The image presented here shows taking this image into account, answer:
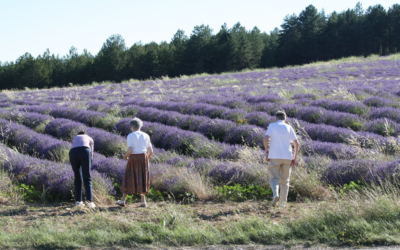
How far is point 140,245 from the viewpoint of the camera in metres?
4.64

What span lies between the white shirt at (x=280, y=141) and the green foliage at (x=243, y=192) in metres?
1.09

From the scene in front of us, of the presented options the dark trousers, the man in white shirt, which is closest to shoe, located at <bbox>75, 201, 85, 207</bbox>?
the dark trousers

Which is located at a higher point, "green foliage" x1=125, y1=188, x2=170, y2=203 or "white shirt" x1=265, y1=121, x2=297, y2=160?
"white shirt" x1=265, y1=121, x2=297, y2=160

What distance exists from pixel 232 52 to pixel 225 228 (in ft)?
190

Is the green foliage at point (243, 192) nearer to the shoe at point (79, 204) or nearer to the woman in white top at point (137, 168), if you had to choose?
the woman in white top at point (137, 168)

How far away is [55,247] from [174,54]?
61.9 m

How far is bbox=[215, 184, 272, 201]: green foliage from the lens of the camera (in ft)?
22.1

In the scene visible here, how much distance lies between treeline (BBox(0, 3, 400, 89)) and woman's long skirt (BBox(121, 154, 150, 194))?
54.4 m

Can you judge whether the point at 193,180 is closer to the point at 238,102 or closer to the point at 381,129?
the point at 381,129

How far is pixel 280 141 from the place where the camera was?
5.99 meters

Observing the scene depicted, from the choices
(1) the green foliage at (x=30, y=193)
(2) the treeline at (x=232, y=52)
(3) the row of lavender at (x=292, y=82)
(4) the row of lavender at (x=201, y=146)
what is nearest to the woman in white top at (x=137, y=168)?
(1) the green foliage at (x=30, y=193)

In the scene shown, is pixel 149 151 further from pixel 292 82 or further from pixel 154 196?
pixel 292 82

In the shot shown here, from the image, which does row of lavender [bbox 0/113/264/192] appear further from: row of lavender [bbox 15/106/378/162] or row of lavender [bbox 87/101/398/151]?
row of lavender [bbox 87/101/398/151]

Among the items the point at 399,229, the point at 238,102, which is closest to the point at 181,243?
the point at 399,229
